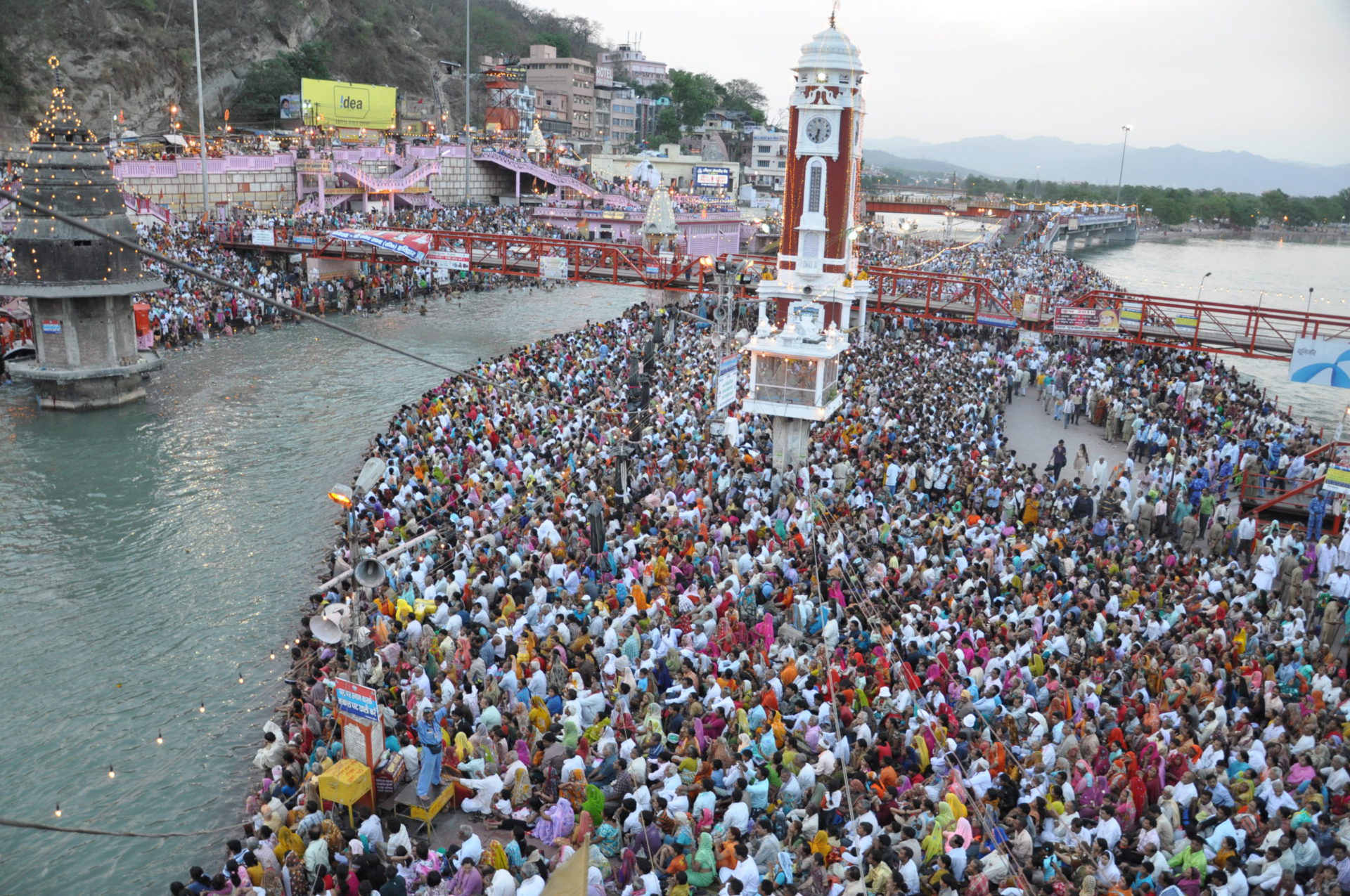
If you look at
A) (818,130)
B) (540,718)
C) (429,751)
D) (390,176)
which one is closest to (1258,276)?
(390,176)

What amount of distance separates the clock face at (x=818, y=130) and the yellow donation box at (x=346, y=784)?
77.5ft

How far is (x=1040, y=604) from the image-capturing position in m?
12.4

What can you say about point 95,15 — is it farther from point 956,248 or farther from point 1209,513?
point 1209,513

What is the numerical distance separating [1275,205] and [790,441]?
143486 mm

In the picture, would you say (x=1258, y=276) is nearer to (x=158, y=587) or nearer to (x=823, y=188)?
(x=823, y=188)

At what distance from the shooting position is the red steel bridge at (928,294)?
2570 cm

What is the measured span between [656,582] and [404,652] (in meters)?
3.15

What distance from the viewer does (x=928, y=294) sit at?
29.4m

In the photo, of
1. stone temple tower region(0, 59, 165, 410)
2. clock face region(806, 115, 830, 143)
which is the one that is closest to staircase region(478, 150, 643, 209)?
clock face region(806, 115, 830, 143)

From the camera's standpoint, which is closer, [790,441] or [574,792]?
[574,792]

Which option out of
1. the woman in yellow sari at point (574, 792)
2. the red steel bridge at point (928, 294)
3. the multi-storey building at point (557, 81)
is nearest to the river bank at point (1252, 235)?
the multi-storey building at point (557, 81)

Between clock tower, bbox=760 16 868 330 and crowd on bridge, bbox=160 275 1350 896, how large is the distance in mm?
11600

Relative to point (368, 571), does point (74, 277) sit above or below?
above

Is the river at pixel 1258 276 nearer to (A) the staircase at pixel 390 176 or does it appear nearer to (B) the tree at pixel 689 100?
(A) the staircase at pixel 390 176
